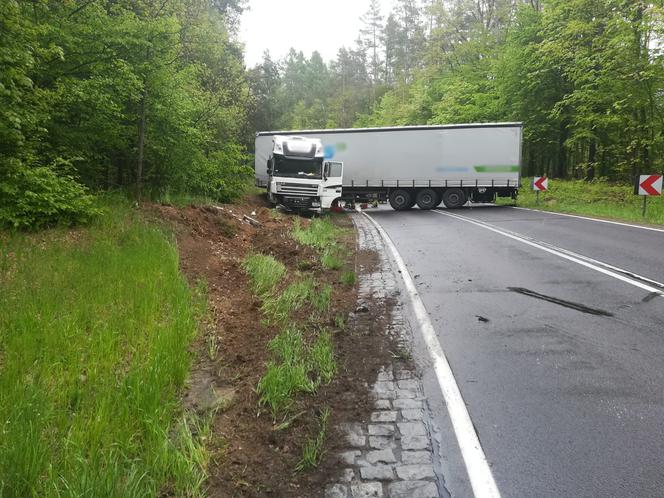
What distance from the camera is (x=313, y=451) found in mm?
3287

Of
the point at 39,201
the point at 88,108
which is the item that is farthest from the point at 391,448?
the point at 88,108

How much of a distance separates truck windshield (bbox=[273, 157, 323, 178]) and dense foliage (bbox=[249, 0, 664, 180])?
45.0ft

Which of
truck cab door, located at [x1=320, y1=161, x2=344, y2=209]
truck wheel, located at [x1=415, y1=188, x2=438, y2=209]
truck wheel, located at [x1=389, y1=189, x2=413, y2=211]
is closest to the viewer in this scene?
truck cab door, located at [x1=320, y1=161, x2=344, y2=209]

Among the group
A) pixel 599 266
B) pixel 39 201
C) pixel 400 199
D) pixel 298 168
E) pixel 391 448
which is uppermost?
pixel 298 168

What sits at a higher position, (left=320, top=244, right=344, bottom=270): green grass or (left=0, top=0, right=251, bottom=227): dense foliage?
(left=0, top=0, right=251, bottom=227): dense foliage

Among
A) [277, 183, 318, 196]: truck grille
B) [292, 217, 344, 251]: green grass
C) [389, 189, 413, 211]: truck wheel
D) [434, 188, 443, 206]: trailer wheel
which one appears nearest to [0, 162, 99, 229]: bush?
[292, 217, 344, 251]: green grass

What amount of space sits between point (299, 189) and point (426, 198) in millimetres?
8208

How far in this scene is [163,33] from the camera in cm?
1119

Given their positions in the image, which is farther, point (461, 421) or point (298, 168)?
point (298, 168)

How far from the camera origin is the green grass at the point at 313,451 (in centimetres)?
318

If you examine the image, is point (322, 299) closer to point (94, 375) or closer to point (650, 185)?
point (94, 375)

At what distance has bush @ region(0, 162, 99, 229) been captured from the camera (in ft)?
25.9

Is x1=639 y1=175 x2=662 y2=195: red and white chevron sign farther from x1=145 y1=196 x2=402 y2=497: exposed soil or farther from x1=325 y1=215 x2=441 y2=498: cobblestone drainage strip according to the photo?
x1=325 y1=215 x2=441 y2=498: cobblestone drainage strip

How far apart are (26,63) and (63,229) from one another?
2780 millimetres
